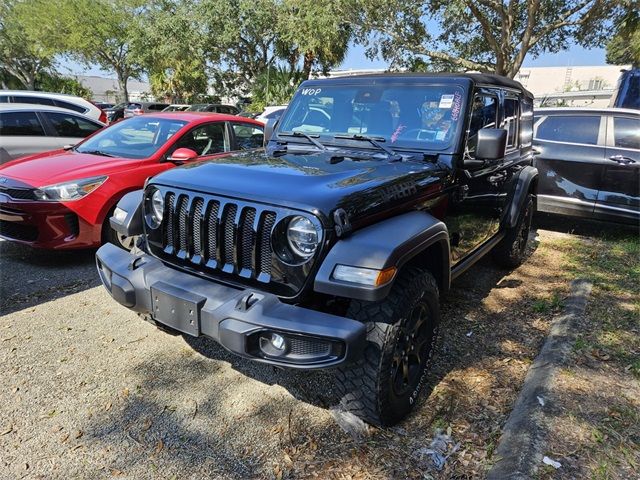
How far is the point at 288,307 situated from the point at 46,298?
9.83ft

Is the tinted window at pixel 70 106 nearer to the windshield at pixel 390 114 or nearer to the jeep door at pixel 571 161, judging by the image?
the windshield at pixel 390 114

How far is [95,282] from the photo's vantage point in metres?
4.54

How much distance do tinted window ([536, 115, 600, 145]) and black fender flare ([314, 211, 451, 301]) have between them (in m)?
5.07

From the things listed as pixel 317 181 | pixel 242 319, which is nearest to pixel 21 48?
pixel 317 181

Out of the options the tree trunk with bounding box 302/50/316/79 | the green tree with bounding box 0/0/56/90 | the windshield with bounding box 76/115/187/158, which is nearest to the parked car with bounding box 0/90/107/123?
the windshield with bounding box 76/115/187/158

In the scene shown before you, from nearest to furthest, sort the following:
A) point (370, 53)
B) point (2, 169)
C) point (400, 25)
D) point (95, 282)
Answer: point (95, 282) → point (2, 169) → point (400, 25) → point (370, 53)

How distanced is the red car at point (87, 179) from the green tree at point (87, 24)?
26.9m

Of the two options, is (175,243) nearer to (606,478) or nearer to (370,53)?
(606,478)

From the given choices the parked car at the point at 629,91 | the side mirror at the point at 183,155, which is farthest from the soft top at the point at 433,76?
the parked car at the point at 629,91

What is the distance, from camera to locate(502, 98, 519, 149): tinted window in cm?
427

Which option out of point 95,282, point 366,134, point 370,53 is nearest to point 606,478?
point 366,134

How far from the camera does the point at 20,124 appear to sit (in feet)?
23.9

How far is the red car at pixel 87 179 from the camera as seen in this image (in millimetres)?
4492

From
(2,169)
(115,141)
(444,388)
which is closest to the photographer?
(444,388)
